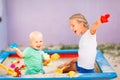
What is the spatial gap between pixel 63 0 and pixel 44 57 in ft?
5.88

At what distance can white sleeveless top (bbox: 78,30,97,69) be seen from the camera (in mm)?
1730

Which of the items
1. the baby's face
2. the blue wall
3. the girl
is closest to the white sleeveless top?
the girl

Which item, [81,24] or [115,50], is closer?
[81,24]

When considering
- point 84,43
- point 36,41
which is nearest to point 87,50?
point 84,43

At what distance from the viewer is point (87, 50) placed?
5.79 feet

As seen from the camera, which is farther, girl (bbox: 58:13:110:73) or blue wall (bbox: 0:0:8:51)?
blue wall (bbox: 0:0:8:51)

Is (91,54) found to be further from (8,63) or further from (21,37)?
(21,37)

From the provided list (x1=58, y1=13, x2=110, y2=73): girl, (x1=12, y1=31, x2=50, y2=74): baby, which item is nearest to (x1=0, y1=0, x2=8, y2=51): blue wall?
(x1=12, y1=31, x2=50, y2=74): baby

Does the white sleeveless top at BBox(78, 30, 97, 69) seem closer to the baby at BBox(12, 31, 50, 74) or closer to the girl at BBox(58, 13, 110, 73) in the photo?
the girl at BBox(58, 13, 110, 73)

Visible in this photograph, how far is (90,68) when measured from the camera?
5.96 feet

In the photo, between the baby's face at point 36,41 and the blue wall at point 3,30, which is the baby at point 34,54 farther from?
the blue wall at point 3,30

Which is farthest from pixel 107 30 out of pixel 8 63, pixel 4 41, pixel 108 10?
pixel 8 63

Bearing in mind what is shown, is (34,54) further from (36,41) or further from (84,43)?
(84,43)

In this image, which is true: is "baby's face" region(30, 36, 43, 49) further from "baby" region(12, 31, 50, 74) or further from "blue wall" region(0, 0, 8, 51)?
"blue wall" region(0, 0, 8, 51)
